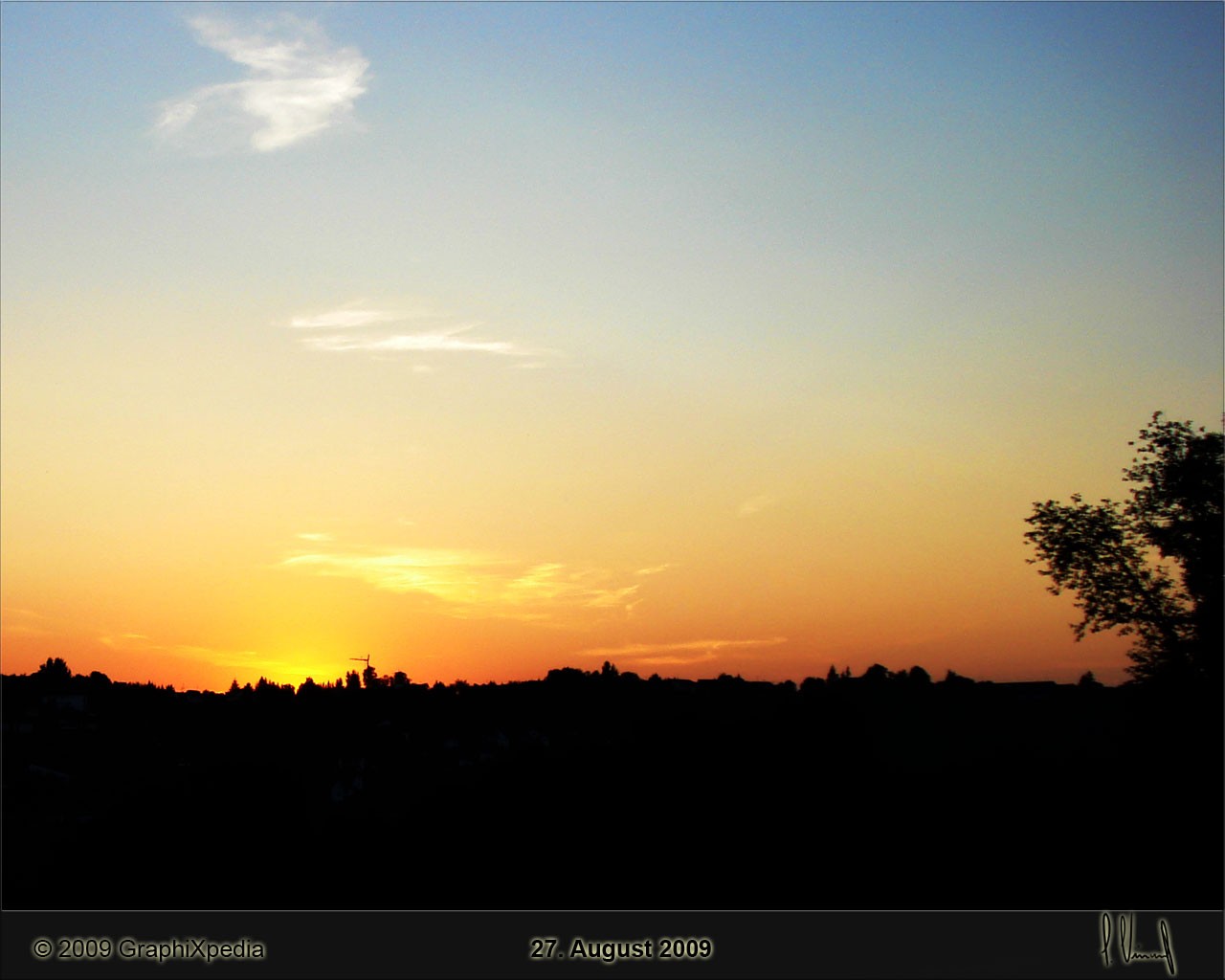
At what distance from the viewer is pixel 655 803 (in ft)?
204

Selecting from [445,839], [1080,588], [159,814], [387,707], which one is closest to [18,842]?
[159,814]

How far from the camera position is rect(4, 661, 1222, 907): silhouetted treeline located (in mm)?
49938

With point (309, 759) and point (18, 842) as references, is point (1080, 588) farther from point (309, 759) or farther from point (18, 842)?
point (18, 842)
